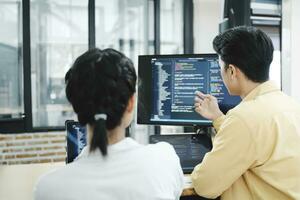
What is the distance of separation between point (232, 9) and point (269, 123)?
1.69 meters

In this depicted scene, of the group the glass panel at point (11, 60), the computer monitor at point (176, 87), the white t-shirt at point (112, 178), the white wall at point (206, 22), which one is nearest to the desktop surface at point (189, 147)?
the computer monitor at point (176, 87)

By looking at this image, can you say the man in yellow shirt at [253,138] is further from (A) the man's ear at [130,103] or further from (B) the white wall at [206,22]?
(B) the white wall at [206,22]

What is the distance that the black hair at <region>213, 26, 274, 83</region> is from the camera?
1.27 meters

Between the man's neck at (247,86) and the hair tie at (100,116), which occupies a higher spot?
the man's neck at (247,86)

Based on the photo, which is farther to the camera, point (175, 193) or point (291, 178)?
point (291, 178)

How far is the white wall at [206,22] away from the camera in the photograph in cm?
431

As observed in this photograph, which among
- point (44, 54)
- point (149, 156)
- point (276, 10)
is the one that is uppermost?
point (276, 10)

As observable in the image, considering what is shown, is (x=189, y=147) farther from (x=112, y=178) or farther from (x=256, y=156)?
(x=112, y=178)

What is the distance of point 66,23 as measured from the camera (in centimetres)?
403

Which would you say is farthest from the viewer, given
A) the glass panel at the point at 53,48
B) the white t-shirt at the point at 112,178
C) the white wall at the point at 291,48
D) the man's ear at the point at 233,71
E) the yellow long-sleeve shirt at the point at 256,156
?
the glass panel at the point at 53,48

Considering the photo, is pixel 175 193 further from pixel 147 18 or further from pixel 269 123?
pixel 147 18

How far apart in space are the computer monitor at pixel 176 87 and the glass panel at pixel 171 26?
2.61m

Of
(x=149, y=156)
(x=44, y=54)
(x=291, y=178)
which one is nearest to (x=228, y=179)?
(x=291, y=178)

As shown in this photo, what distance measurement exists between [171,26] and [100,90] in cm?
368
